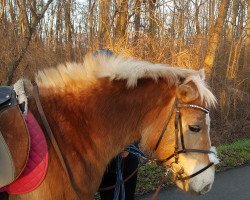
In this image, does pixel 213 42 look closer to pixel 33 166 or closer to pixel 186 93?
pixel 186 93

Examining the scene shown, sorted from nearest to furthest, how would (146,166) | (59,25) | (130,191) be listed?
1. (130,191)
2. (146,166)
3. (59,25)

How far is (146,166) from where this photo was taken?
706 cm

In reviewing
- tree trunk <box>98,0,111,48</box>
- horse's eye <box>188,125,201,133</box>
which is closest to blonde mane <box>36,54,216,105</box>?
horse's eye <box>188,125,201,133</box>

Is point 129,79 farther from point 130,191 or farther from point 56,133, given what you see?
point 130,191

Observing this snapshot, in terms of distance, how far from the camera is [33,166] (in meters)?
2.45

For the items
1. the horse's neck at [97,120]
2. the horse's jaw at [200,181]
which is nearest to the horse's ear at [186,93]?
the horse's neck at [97,120]

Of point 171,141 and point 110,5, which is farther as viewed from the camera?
point 110,5

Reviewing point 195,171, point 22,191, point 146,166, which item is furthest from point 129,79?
point 146,166

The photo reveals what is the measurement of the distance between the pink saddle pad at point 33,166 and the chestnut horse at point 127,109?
256 millimetres

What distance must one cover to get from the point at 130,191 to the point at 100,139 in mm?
1589

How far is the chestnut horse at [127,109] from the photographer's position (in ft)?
9.10

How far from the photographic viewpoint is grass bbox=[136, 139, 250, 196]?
20.9ft

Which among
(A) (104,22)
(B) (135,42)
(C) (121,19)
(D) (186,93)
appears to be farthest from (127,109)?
(C) (121,19)

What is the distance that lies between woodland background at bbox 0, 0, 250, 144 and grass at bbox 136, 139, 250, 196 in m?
2.27
